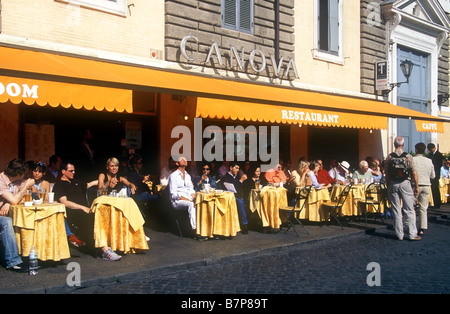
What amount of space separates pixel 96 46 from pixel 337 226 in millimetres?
6138

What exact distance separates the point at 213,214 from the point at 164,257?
4.75ft

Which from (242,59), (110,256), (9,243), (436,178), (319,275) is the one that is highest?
(242,59)

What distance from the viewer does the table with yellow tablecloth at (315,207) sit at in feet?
30.0

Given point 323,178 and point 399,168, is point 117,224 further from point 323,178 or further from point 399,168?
point 323,178

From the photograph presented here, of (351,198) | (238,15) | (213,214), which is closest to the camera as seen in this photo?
(213,214)

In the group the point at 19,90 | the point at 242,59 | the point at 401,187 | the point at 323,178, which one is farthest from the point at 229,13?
the point at 19,90

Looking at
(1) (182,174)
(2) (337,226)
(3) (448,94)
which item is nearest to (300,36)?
(2) (337,226)

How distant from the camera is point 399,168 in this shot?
7746mm

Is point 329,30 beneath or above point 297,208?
above

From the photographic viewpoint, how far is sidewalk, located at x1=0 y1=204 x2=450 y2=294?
201 inches

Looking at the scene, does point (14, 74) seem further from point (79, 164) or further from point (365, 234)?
point (365, 234)

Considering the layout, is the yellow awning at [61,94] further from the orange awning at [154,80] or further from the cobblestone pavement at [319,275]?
the cobblestone pavement at [319,275]

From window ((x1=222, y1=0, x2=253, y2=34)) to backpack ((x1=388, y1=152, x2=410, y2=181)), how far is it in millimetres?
5338

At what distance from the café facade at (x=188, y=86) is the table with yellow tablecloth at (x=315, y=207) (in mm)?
1564
